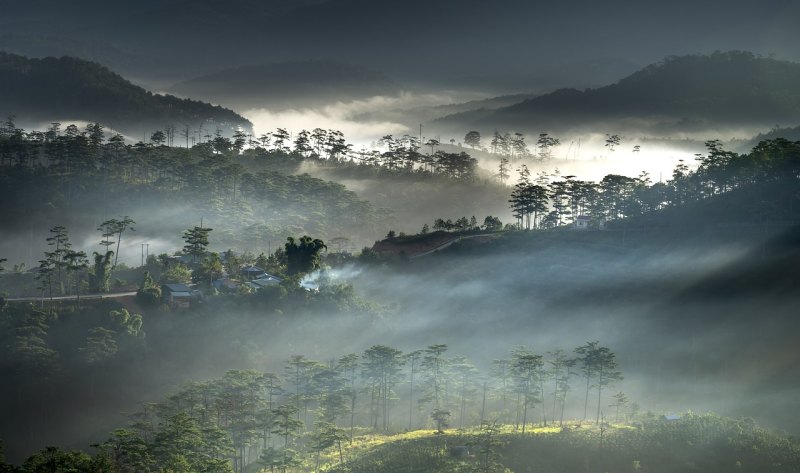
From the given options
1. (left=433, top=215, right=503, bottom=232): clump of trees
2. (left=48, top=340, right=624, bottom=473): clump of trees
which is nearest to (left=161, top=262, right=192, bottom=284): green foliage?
(left=48, top=340, right=624, bottom=473): clump of trees

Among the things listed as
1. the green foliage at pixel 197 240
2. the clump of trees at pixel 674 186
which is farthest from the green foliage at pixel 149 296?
the clump of trees at pixel 674 186

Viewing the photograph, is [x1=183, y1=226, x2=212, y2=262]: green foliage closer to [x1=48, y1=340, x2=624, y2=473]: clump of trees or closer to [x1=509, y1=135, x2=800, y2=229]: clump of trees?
[x1=48, y1=340, x2=624, y2=473]: clump of trees

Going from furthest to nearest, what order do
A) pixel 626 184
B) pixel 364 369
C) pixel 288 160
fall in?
pixel 288 160 < pixel 626 184 < pixel 364 369

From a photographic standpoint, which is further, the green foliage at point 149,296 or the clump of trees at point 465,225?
the clump of trees at point 465,225

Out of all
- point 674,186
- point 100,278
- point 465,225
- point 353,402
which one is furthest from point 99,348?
point 674,186

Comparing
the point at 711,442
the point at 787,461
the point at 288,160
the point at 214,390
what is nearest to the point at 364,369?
the point at 214,390

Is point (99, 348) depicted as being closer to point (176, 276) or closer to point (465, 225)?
point (176, 276)

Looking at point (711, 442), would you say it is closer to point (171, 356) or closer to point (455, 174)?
point (171, 356)

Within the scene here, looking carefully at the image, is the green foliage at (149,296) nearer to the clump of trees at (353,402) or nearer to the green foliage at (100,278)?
the green foliage at (100,278)

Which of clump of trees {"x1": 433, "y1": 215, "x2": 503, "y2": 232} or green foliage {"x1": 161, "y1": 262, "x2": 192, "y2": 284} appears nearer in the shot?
green foliage {"x1": 161, "y1": 262, "x2": 192, "y2": 284}

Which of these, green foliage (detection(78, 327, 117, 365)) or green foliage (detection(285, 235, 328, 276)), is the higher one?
green foliage (detection(285, 235, 328, 276))

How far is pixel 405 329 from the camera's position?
9588cm

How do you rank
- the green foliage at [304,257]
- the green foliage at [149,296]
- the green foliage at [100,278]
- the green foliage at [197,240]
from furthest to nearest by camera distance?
the green foliage at [197,240] < the green foliage at [304,257] < the green foliage at [100,278] < the green foliage at [149,296]

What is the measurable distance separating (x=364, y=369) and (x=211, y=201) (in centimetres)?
7249
